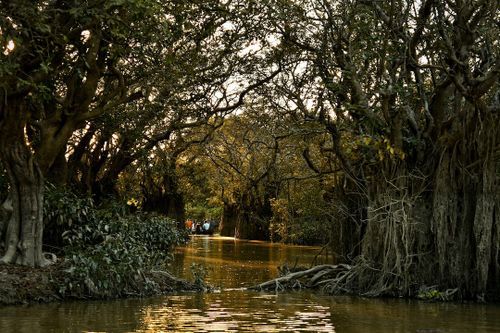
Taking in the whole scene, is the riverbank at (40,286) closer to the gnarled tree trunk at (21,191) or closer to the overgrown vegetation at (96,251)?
the overgrown vegetation at (96,251)

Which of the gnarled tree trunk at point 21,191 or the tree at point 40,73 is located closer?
the tree at point 40,73

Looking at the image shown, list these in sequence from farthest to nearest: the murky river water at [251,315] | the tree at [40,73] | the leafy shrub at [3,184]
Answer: the leafy shrub at [3,184] → the tree at [40,73] → the murky river water at [251,315]

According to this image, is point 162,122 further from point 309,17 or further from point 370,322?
point 370,322

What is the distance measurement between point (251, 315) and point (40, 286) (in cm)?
379

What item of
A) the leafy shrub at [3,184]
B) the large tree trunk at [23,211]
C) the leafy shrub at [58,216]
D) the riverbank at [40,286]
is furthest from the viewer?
the leafy shrub at [3,184]

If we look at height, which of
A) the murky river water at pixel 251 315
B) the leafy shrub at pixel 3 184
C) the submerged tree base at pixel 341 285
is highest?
the leafy shrub at pixel 3 184

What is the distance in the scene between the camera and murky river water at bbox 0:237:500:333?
33.4 feet

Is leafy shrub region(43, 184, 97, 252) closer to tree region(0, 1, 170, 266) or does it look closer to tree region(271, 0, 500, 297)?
tree region(0, 1, 170, 266)

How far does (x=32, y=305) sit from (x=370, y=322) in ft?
18.1

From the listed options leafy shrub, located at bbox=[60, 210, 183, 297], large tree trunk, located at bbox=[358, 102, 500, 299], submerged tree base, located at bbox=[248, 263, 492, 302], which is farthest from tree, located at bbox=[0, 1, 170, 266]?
large tree trunk, located at bbox=[358, 102, 500, 299]

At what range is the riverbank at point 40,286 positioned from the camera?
39.4 feet

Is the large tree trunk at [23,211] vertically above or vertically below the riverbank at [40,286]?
above

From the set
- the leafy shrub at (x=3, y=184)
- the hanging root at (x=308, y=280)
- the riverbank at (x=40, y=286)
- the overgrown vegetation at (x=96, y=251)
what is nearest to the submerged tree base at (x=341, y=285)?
the hanging root at (x=308, y=280)

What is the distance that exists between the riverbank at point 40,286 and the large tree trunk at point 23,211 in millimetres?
293
